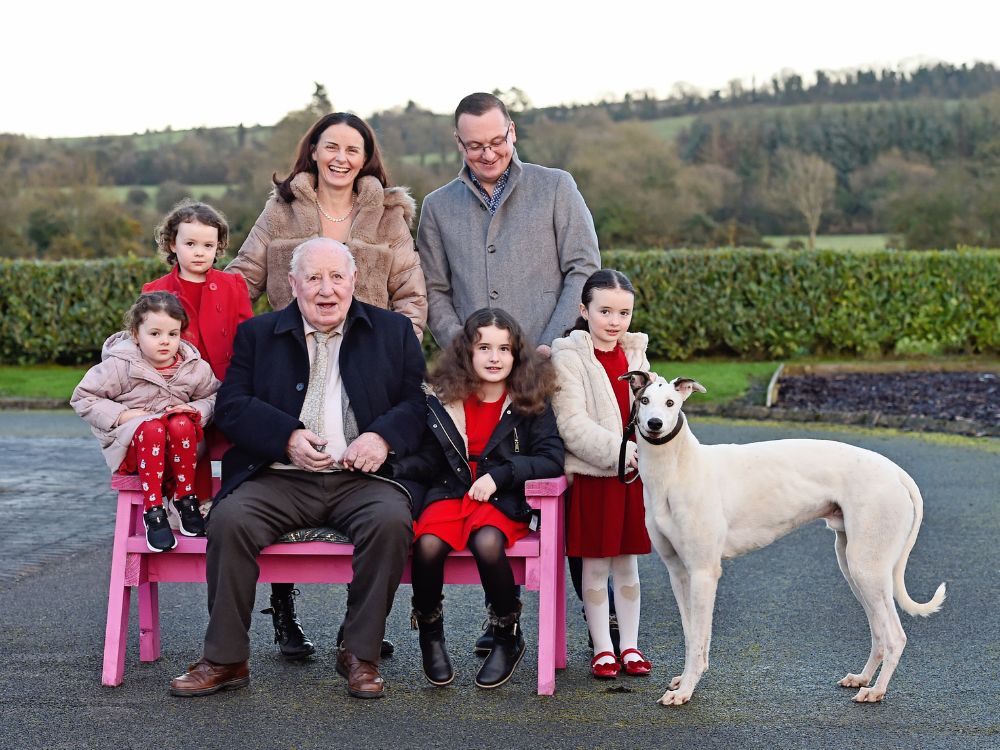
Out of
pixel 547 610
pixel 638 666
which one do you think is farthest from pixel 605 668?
pixel 547 610

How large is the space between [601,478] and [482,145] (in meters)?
1.66

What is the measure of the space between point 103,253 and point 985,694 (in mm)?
32040

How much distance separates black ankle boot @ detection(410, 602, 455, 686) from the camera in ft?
16.3

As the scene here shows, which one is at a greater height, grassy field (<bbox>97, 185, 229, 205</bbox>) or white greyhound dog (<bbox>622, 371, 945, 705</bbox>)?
grassy field (<bbox>97, 185, 229, 205</bbox>)

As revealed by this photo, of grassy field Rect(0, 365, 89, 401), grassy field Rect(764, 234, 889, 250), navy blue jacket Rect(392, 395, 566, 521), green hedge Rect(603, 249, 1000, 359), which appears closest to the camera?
navy blue jacket Rect(392, 395, 566, 521)

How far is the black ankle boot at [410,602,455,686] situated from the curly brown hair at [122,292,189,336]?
1679 mm

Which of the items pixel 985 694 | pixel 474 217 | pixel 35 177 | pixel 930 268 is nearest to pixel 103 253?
pixel 35 177

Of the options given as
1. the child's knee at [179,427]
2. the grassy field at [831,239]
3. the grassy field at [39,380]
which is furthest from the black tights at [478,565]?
the grassy field at [831,239]

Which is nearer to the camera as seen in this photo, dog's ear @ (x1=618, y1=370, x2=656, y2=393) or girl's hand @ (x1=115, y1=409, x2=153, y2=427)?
dog's ear @ (x1=618, y1=370, x2=656, y2=393)

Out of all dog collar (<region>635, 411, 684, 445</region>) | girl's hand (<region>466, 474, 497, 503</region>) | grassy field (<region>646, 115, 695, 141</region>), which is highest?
grassy field (<region>646, 115, 695, 141</region>)

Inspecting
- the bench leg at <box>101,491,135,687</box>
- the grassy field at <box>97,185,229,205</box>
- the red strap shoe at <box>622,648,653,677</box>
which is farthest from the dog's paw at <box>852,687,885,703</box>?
the grassy field at <box>97,185,229,205</box>

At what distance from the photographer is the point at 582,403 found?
17.2ft

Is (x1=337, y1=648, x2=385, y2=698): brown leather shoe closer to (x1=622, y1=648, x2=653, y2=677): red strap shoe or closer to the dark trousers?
the dark trousers

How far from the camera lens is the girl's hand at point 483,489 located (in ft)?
16.3
